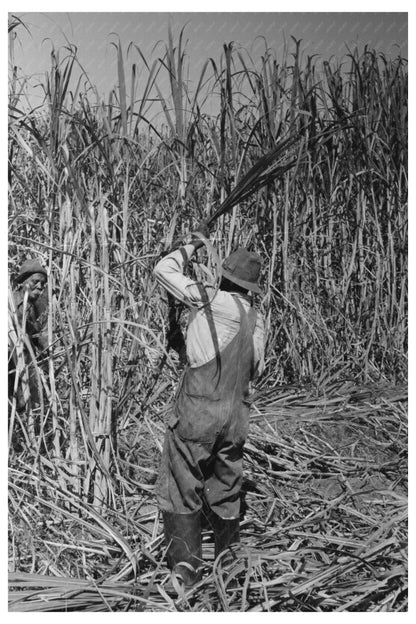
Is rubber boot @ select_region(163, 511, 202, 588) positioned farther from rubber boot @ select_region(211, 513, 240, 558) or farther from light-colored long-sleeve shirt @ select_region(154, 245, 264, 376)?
light-colored long-sleeve shirt @ select_region(154, 245, 264, 376)

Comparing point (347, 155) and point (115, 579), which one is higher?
point (347, 155)

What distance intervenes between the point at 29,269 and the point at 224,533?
1.24 m

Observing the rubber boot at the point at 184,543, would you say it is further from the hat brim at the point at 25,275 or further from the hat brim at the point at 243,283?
the hat brim at the point at 25,275

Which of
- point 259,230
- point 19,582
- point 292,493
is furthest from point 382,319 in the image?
point 19,582

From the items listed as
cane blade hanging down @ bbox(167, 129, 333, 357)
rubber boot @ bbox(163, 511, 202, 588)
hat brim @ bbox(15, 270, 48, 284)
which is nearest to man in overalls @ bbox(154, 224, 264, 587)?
rubber boot @ bbox(163, 511, 202, 588)

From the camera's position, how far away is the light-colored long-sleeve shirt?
2.61 metres

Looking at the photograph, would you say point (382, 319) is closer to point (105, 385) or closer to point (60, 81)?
point (105, 385)

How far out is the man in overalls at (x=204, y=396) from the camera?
8.71 feet

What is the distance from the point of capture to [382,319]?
13.0 ft

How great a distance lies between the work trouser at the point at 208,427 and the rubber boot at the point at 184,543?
3cm

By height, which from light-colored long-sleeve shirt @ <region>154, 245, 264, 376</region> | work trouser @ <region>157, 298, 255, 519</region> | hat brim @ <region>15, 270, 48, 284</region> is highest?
hat brim @ <region>15, 270, 48, 284</region>

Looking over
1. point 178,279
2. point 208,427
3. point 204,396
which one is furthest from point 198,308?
point 208,427

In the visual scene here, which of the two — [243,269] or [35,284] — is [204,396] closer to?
[243,269]

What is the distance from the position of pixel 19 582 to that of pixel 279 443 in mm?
1387
